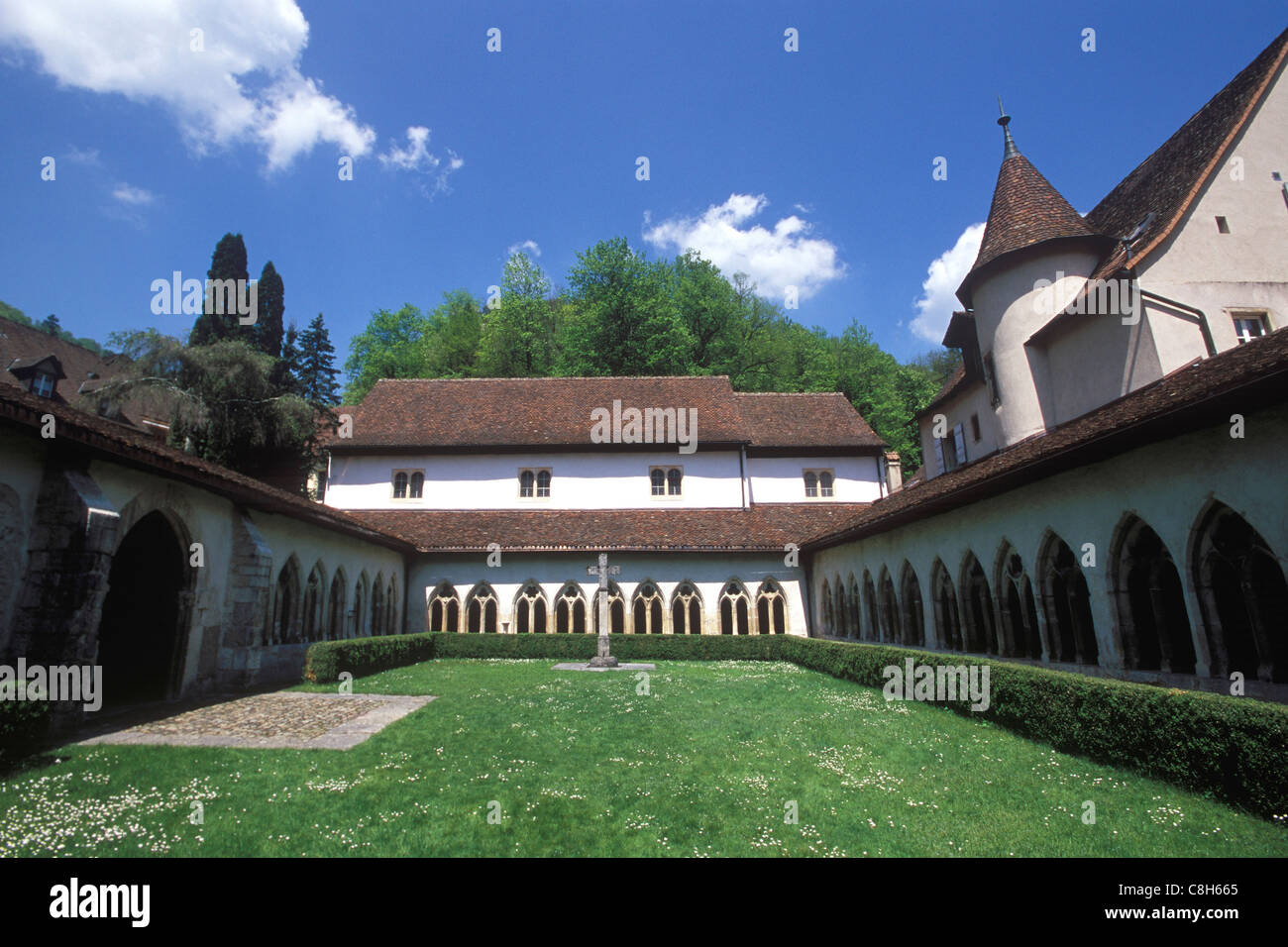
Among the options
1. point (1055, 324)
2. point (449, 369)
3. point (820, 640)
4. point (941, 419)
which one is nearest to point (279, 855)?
point (820, 640)

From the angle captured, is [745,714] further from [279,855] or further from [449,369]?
[449,369]

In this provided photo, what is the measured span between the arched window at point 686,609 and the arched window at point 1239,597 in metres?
16.2

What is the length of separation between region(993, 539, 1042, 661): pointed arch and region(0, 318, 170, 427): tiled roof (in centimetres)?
3402

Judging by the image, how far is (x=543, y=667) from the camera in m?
18.3

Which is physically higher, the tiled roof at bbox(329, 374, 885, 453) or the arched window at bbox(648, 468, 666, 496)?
the tiled roof at bbox(329, 374, 885, 453)

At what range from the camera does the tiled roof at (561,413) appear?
2642cm

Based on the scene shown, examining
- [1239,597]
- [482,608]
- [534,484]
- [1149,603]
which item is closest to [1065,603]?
[1149,603]

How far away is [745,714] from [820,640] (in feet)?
26.0

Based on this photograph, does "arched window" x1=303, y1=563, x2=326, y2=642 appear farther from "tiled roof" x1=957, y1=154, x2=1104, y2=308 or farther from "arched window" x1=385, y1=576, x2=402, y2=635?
"tiled roof" x1=957, y1=154, x2=1104, y2=308

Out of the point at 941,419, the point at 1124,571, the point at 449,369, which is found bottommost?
the point at 1124,571

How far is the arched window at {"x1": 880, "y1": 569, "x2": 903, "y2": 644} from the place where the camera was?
56.1ft

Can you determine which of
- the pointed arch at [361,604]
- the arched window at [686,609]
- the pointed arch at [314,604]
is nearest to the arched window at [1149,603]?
the arched window at [686,609]

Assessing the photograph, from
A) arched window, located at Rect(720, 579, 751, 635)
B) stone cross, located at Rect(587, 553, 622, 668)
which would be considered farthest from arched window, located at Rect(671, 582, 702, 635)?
stone cross, located at Rect(587, 553, 622, 668)

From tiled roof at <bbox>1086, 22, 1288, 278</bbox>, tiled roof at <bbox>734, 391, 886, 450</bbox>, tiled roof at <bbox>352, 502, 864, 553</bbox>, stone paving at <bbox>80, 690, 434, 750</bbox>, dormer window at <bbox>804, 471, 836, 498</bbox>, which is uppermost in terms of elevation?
tiled roof at <bbox>1086, 22, 1288, 278</bbox>
